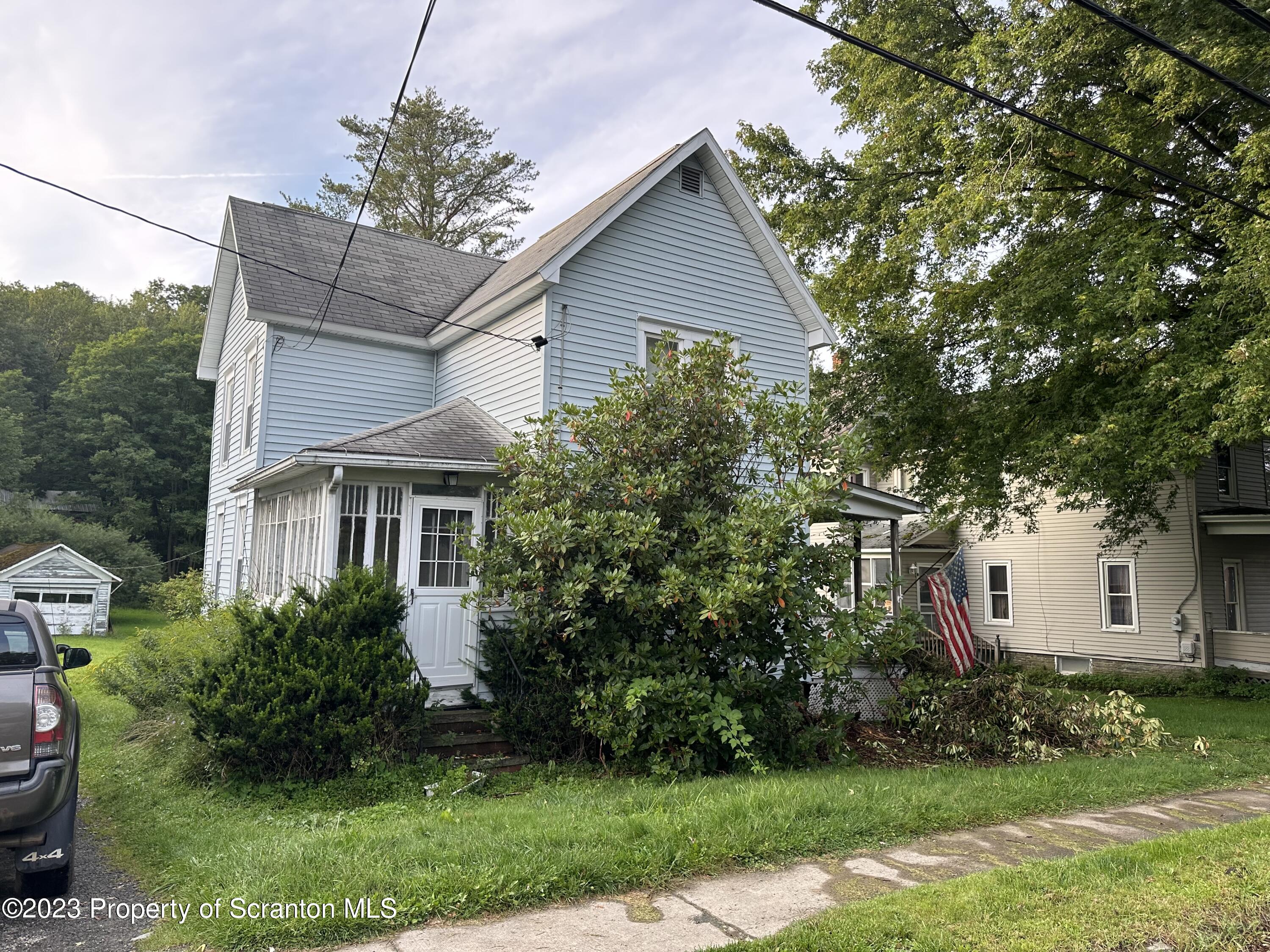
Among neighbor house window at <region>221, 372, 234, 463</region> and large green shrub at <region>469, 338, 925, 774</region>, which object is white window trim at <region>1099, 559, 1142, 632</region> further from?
neighbor house window at <region>221, 372, 234, 463</region>

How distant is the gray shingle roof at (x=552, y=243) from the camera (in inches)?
454

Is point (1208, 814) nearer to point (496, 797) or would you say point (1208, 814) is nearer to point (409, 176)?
point (496, 797)

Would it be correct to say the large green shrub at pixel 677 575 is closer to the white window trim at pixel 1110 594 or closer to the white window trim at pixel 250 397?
the white window trim at pixel 250 397

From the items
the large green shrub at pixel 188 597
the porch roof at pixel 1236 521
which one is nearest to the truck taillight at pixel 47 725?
the large green shrub at pixel 188 597

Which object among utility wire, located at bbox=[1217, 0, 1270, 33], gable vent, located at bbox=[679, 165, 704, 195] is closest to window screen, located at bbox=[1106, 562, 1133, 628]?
gable vent, located at bbox=[679, 165, 704, 195]

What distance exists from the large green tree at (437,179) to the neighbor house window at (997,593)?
20737mm

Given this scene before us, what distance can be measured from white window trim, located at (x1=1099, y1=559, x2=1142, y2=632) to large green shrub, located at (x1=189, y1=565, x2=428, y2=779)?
1782cm

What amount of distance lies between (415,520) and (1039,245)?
11785mm

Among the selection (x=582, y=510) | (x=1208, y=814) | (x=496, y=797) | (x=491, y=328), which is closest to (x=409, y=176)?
(x=491, y=328)

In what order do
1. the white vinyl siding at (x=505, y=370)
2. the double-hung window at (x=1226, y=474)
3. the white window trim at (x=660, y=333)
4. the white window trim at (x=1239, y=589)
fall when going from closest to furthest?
the white vinyl siding at (x=505, y=370) < the white window trim at (x=660, y=333) < the white window trim at (x=1239, y=589) < the double-hung window at (x=1226, y=474)

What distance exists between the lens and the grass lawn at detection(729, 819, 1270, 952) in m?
4.14

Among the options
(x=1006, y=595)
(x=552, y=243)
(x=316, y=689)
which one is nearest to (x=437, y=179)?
(x=552, y=243)

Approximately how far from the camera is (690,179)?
42.0ft

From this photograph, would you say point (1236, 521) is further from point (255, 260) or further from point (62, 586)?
point (62, 586)
